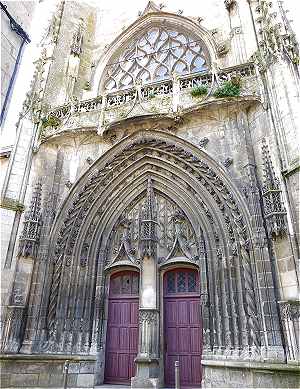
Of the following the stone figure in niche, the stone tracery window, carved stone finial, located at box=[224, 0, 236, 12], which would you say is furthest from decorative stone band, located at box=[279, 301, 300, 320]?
carved stone finial, located at box=[224, 0, 236, 12]

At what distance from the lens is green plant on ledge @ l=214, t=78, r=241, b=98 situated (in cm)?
712

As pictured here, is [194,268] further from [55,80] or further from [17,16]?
[17,16]

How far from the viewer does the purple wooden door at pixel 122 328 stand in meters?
6.84

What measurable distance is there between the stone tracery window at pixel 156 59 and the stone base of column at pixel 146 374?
783 cm

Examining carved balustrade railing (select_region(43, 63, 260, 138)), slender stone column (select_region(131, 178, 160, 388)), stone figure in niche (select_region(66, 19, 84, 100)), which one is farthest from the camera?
stone figure in niche (select_region(66, 19, 84, 100))

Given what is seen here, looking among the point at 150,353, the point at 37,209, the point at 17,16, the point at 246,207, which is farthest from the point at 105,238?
the point at 17,16

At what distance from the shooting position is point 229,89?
7180 mm

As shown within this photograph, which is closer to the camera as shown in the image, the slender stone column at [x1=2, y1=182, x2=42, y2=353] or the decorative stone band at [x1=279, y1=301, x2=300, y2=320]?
the decorative stone band at [x1=279, y1=301, x2=300, y2=320]

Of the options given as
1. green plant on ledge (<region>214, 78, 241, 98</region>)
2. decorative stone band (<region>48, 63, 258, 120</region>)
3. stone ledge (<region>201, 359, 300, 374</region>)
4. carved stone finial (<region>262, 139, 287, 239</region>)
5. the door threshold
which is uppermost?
decorative stone band (<region>48, 63, 258, 120</region>)

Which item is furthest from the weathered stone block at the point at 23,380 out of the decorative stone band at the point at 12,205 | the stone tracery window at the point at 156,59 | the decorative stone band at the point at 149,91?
the stone tracery window at the point at 156,59

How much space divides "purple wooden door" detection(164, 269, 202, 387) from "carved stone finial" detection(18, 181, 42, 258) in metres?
3.10

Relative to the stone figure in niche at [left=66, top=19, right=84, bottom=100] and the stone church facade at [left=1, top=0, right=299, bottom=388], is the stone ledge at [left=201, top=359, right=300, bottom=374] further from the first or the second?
the stone figure in niche at [left=66, top=19, right=84, bottom=100]

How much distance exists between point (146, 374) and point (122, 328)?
4.14 feet

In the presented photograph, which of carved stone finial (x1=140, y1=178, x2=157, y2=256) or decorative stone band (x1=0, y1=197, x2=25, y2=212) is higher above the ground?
decorative stone band (x1=0, y1=197, x2=25, y2=212)
